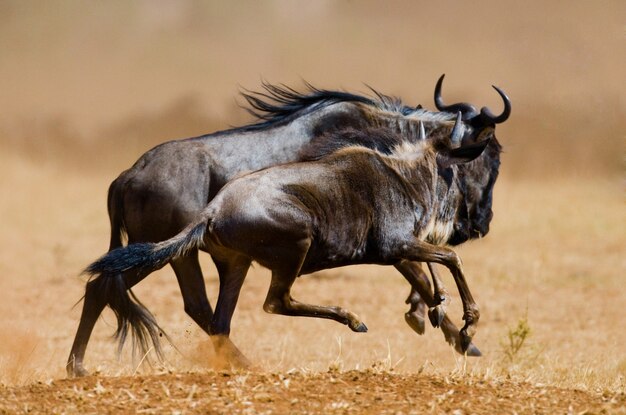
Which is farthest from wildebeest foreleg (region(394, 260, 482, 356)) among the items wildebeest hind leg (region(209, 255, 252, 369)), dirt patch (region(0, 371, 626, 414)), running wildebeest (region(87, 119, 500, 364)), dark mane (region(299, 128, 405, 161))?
dirt patch (region(0, 371, 626, 414))

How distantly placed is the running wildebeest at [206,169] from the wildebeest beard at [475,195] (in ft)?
0.31

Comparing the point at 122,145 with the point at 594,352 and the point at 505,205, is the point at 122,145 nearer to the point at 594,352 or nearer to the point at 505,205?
the point at 505,205

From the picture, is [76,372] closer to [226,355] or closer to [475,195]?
[226,355]

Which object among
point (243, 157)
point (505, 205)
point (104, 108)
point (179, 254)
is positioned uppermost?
point (104, 108)

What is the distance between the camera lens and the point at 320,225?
6.86 m

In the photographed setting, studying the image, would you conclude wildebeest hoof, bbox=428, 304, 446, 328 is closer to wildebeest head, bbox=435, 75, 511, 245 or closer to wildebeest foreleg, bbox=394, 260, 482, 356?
wildebeest foreleg, bbox=394, 260, 482, 356

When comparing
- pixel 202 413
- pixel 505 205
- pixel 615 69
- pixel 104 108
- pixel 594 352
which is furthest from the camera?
pixel 104 108

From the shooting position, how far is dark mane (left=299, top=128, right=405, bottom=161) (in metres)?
7.48

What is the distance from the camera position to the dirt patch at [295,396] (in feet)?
16.6

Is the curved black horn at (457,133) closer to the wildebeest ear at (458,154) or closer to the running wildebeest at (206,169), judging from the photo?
the wildebeest ear at (458,154)

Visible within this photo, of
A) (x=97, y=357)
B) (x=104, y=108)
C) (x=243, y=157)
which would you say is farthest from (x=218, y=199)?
(x=104, y=108)

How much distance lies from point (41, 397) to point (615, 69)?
62.7ft

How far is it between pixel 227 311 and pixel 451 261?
1.48m

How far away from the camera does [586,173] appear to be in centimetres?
2081
